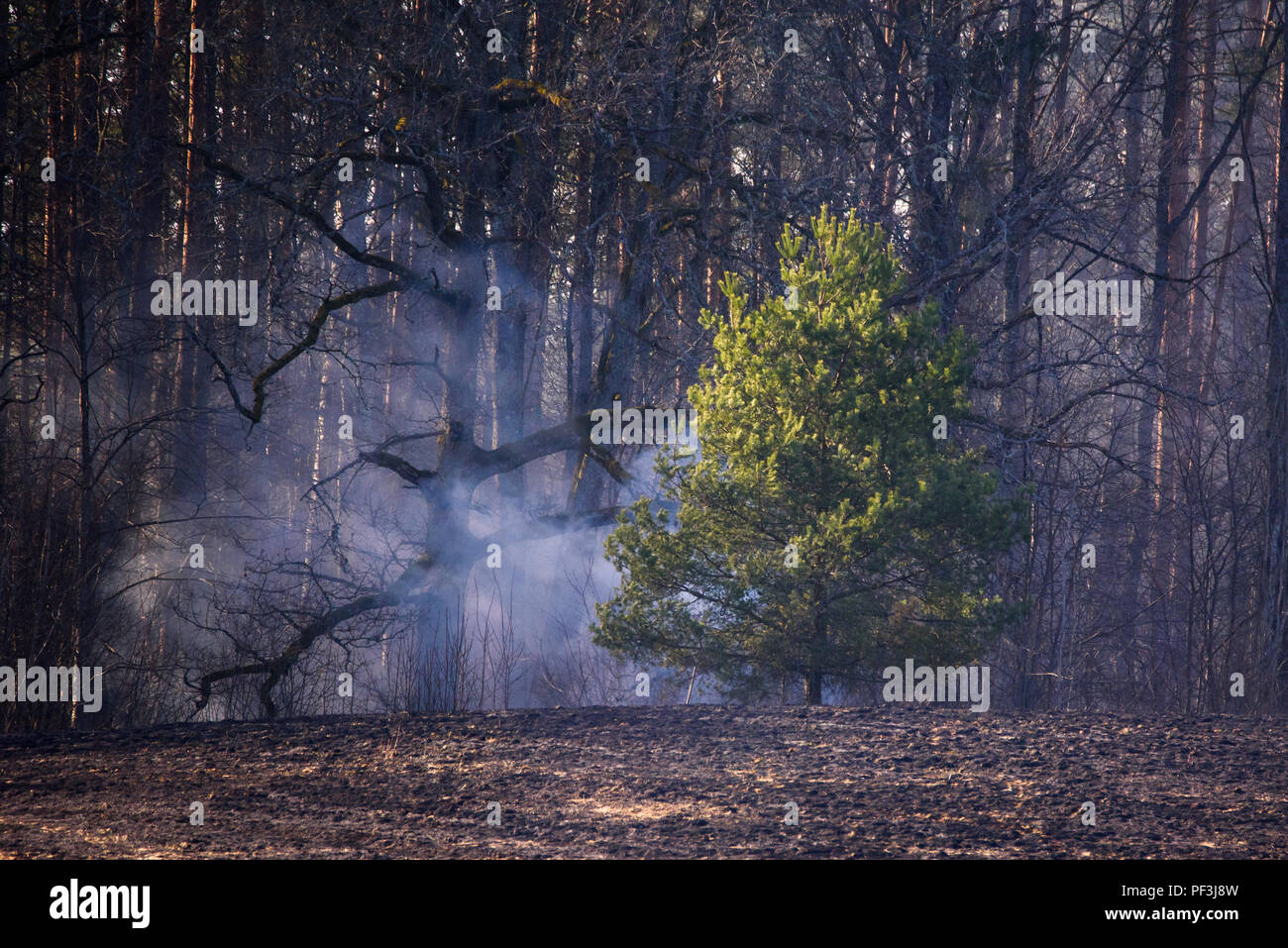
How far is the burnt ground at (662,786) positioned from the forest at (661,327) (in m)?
1.64

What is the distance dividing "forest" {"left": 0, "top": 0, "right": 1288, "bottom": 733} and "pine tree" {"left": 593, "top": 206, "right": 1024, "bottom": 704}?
0.13 ft

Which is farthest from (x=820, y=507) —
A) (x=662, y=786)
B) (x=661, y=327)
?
(x=661, y=327)

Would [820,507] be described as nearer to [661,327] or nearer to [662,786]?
[662,786]

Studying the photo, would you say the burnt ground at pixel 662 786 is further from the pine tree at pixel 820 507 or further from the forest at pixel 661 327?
the forest at pixel 661 327

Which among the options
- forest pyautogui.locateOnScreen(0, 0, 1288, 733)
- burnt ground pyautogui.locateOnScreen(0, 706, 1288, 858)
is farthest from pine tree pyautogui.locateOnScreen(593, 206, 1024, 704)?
burnt ground pyautogui.locateOnScreen(0, 706, 1288, 858)

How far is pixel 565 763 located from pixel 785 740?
1495 millimetres

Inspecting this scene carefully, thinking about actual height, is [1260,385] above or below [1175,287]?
below

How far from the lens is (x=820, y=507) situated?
9141 millimetres

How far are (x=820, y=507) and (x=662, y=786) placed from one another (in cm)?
355

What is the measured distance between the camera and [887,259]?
30.4 ft

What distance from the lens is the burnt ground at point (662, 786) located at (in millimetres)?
5000

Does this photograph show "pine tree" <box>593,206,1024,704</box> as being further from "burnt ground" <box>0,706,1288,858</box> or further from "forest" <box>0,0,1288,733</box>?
"burnt ground" <box>0,706,1288,858</box>

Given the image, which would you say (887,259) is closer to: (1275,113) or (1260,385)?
(1260,385)

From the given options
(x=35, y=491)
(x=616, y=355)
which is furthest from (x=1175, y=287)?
(x=35, y=491)
